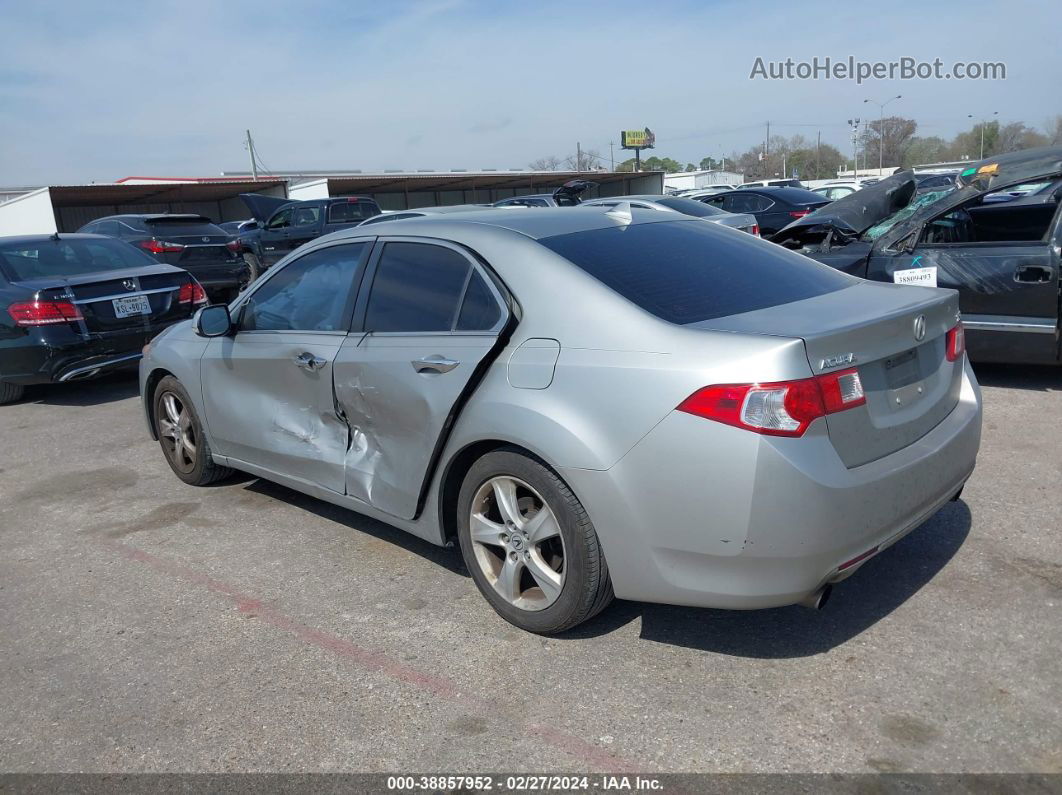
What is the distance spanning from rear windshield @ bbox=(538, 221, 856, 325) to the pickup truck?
12.8m

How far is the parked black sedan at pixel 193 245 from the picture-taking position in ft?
41.8

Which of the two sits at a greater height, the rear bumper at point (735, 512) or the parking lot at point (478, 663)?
the rear bumper at point (735, 512)

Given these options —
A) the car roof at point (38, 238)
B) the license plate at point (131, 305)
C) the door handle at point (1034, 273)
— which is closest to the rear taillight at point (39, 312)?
the license plate at point (131, 305)

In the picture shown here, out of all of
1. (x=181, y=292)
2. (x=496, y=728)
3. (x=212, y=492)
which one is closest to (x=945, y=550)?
(x=496, y=728)

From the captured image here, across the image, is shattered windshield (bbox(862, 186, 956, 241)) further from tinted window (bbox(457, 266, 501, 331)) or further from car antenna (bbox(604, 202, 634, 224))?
tinted window (bbox(457, 266, 501, 331))

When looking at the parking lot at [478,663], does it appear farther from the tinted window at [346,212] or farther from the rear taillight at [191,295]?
the tinted window at [346,212]

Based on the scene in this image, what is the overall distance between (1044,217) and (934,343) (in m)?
4.87

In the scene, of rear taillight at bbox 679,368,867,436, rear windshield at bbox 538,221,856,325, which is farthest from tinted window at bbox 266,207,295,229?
rear taillight at bbox 679,368,867,436

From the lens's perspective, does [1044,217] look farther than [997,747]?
Yes

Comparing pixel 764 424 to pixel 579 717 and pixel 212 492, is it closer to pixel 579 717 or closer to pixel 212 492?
pixel 579 717

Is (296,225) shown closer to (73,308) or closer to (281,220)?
(281,220)

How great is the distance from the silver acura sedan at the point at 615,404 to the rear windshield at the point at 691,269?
1cm

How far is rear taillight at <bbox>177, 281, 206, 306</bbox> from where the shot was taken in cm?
845

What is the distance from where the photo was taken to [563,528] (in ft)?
10.3
